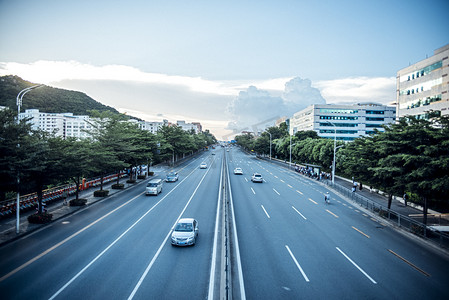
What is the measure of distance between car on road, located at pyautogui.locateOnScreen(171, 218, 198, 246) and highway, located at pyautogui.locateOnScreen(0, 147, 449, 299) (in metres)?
0.45

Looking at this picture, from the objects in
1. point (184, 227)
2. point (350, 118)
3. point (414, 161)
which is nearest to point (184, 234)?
point (184, 227)

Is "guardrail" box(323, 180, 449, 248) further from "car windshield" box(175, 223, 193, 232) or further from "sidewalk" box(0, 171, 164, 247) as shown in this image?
"sidewalk" box(0, 171, 164, 247)

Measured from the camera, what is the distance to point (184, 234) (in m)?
15.8

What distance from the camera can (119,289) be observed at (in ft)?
36.1

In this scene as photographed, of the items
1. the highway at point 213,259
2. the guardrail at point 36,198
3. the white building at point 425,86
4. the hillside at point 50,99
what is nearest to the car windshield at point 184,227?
the highway at point 213,259

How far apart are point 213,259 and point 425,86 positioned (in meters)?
53.0

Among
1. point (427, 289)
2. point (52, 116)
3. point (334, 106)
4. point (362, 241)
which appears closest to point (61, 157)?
point (362, 241)

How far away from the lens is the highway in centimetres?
1112

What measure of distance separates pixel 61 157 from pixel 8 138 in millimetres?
4741

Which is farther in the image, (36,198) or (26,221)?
(36,198)

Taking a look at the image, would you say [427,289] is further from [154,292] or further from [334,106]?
[334,106]

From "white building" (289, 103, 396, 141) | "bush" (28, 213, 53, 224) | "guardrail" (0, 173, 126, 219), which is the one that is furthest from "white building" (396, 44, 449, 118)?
"white building" (289, 103, 396, 141)

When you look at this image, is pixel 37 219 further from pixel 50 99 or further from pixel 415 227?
pixel 50 99

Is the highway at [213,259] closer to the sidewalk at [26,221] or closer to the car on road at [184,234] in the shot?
the car on road at [184,234]
